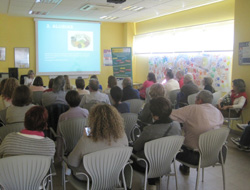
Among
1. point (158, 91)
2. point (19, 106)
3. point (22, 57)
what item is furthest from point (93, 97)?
point (22, 57)

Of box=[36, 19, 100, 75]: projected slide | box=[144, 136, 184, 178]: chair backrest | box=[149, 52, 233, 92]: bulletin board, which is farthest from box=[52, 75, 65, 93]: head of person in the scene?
box=[36, 19, 100, 75]: projected slide

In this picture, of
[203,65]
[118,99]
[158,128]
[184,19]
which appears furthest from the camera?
[184,19]

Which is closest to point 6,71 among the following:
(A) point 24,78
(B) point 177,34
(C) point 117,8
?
(A) point 24,78

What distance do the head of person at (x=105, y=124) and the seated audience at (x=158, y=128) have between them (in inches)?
13.7

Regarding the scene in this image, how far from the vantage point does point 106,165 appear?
206 centimetres

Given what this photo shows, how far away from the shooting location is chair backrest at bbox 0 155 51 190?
1788 millimetres

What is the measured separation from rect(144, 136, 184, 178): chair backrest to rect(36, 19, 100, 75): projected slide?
7.64m

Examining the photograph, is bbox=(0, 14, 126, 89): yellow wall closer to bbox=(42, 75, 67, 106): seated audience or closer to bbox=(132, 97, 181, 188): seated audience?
bbox=(42, 75, 67, 106): seated audience

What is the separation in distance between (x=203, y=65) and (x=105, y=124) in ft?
18.1

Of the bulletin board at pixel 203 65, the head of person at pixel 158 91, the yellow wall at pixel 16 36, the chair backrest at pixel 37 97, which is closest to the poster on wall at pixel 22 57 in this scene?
the yellow wall at pixel 16 36

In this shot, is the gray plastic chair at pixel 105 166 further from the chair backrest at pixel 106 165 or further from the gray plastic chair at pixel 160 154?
the gray plastic chair at pixel 160 154

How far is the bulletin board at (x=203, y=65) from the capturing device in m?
6.33

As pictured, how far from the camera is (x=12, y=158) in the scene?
5.82ft

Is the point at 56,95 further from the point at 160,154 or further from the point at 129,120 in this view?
the point at 160,154
